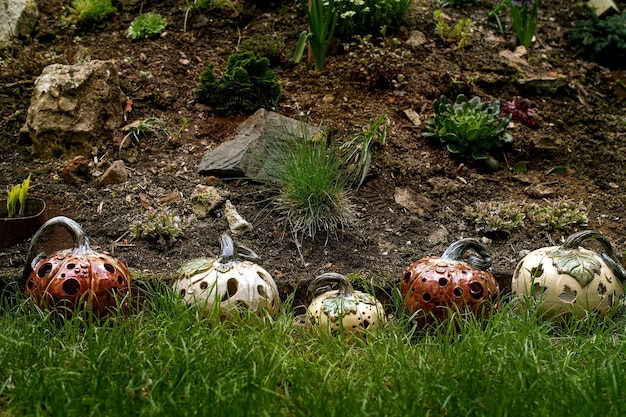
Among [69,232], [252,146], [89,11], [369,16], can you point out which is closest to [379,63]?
[369,16]

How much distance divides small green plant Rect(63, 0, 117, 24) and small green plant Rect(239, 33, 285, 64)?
1331 millimetres

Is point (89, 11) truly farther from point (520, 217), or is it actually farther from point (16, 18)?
point (520, 217)

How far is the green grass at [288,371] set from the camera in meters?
2.80

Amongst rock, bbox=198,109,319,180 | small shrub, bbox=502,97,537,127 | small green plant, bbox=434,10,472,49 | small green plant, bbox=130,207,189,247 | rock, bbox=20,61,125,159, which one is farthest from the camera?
small green plant, bbox=434,10,472,49

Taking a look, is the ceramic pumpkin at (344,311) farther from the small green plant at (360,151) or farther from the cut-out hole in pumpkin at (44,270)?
the small green plant at (360,151)

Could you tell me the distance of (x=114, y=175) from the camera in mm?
5168

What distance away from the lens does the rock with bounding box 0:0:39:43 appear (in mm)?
6543

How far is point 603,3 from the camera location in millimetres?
7875

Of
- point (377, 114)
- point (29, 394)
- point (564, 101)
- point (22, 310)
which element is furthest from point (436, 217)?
point (29, 394)

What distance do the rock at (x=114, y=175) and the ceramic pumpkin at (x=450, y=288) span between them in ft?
7.48

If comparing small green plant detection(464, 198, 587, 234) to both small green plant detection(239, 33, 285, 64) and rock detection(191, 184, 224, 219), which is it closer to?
rock detection(191, 184, 224, 219)

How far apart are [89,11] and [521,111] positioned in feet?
12.4

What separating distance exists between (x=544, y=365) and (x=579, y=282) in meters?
0.73

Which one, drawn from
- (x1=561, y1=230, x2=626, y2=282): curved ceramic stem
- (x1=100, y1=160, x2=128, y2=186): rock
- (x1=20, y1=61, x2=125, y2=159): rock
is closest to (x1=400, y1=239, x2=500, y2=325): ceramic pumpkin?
(x1=561, y1=230, x2=626, y2=282): curved ceramic stem
